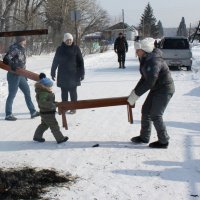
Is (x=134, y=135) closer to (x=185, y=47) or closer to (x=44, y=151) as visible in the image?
(x=44, y=151)

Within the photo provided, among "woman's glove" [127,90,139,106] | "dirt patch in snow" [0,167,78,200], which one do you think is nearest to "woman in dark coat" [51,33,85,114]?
"woman's glove" [127,90,139,106]

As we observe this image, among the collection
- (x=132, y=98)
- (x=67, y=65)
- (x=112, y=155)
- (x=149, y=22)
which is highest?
(x=149, y=22)

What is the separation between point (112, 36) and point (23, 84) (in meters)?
96.3

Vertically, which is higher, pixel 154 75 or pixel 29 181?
pixel 154 75

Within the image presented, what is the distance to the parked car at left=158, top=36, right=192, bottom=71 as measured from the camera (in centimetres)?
2064

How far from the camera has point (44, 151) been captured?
6.56 metres

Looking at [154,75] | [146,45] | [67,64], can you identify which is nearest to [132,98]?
[154,75]

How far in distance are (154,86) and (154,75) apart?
346mm

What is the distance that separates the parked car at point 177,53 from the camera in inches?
813

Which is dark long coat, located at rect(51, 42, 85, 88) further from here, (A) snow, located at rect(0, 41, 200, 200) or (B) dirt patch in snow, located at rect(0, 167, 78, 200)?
(B) dirt patch in snow, located at rect(0, 167, 78, 200)

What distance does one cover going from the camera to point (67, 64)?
30.5ft

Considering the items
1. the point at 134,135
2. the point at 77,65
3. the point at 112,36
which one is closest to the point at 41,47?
the point at 77,65

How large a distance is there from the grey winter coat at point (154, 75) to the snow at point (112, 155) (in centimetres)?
91

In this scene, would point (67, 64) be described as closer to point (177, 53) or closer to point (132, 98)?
point (132, 98)
